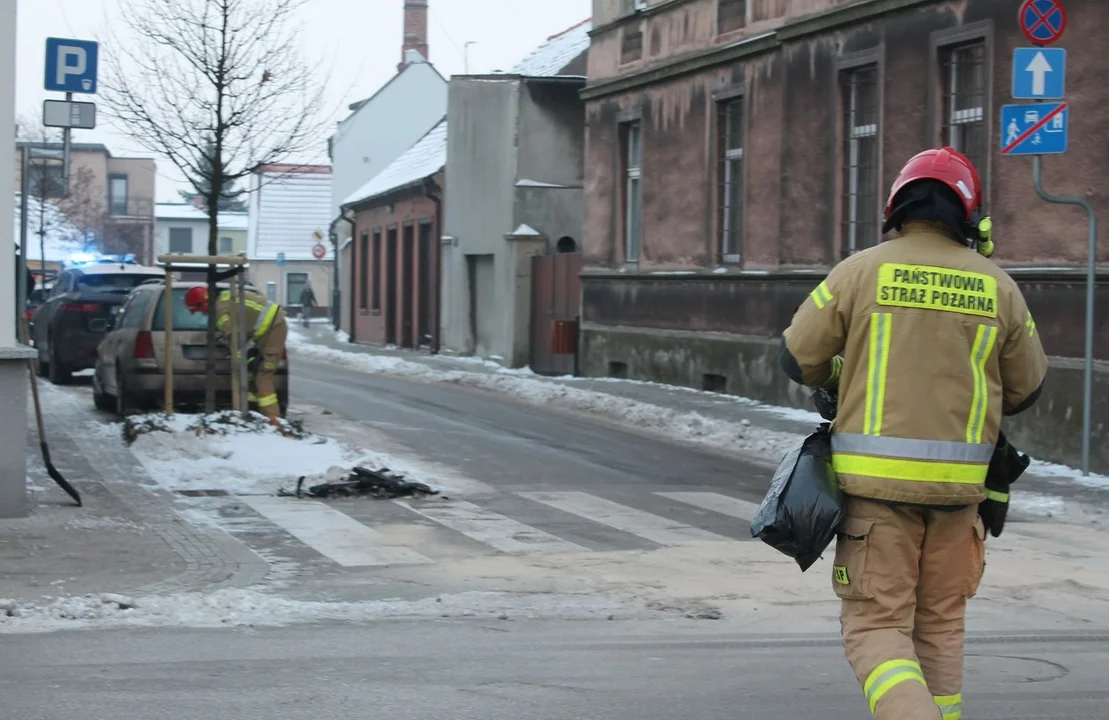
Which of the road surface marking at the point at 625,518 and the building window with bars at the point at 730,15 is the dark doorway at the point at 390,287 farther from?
the road surface marking at the point at 625,518

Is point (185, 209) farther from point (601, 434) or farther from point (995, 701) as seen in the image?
point (995, 701)

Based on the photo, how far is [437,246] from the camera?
36156mm

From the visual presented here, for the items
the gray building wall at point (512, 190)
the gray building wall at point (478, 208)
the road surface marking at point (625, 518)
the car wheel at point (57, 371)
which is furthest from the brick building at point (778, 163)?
the car wheel at point (57, 371)

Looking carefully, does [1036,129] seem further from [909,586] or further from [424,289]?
[424,289]

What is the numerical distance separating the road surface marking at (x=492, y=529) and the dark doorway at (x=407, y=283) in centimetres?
2729

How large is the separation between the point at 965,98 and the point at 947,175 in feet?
42.1

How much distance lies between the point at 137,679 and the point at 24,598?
6.44ft

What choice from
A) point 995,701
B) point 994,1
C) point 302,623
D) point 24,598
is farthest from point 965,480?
point 994,1

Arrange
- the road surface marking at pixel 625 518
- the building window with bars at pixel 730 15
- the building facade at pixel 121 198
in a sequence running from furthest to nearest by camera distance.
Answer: the building facade at pixel 121 198 < the building window with bars at pixel 730 15 < the road surface marking at pixel 625 518

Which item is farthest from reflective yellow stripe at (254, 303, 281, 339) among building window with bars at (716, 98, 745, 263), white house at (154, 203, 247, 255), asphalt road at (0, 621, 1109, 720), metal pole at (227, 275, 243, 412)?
white house at (154, 203, 247, 255)

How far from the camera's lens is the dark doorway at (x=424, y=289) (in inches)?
1484

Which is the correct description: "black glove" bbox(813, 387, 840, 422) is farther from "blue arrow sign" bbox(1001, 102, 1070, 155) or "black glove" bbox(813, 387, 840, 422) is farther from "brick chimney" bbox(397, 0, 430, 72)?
"brick chimney" bbox(397, 0, 430, 72)

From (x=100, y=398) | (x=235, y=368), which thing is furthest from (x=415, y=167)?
(x=235, y=368)

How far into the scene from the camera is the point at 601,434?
17656 mm
